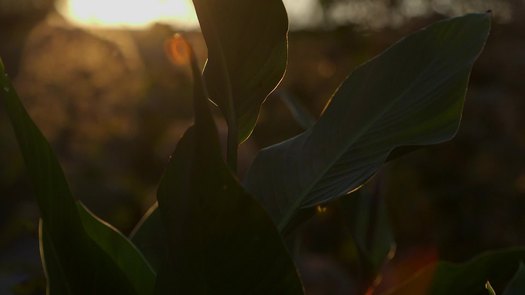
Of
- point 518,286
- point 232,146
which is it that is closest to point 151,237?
point 232,146

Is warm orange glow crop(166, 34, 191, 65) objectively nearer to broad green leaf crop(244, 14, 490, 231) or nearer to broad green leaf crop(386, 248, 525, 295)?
broad green leaf crop(244, 14, 490, 231)

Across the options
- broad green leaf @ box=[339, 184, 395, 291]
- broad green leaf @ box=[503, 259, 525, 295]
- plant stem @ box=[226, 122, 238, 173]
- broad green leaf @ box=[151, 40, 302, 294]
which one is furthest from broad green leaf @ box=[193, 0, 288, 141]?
broad green leaf @ box=[339, 184, 395, 291]

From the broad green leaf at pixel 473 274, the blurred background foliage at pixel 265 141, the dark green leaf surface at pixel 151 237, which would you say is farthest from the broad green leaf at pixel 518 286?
the blurred background foliage at pixel 265 141

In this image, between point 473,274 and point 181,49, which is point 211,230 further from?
point 473,274

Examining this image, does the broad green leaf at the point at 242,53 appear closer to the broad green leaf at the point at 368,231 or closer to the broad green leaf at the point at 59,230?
the broad green leaf at the point at 59,230

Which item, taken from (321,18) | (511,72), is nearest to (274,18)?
(511,72)

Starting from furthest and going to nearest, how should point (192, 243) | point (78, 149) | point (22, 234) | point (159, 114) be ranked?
point (159, 114)
point (78, 149)
point (22, 234)
point (192, 243)

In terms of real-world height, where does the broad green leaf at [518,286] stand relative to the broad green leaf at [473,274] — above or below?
→ above

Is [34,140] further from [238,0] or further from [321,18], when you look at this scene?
[321,18]
